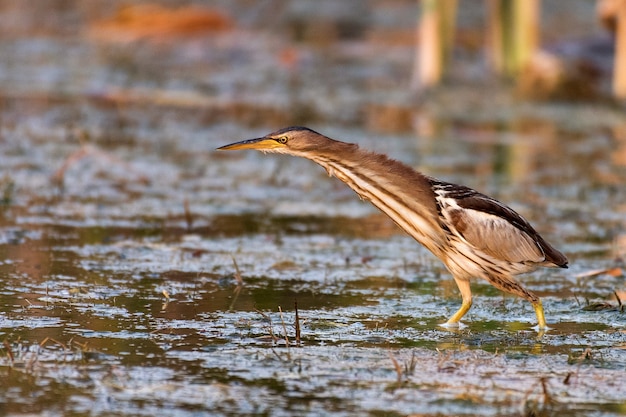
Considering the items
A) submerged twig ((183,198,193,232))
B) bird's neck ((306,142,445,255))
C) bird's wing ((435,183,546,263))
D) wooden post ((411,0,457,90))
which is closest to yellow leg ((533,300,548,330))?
bird's wing ((435,183,546,263))

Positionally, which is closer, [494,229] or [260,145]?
[260,145]

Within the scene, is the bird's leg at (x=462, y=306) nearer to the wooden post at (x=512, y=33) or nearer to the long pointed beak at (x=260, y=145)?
the long pointed beak at (x=260, y=145)

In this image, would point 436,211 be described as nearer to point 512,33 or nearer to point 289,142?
point 289,142

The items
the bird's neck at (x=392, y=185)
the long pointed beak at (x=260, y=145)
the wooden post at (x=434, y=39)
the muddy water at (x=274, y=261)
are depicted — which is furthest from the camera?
the wooden post at (x=434, y=39)

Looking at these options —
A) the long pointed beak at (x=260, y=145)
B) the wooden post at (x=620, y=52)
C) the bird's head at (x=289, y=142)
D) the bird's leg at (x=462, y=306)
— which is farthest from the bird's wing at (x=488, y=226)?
the wooden post at (x=620, y=52)

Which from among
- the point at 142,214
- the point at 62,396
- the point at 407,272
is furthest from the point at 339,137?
the point at 62,396

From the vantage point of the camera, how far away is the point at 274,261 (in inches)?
271

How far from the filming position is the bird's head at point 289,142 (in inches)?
209

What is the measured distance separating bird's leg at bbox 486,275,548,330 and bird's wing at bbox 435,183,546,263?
10cm

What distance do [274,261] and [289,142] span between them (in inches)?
64.8

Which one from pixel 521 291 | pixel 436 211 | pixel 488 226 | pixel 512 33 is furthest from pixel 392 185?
pixel 512 33

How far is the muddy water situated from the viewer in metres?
4.29

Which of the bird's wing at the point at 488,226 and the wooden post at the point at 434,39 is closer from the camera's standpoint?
the bird's wing at the point at 488,226

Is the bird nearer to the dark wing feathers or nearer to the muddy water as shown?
the dark wing feathers
